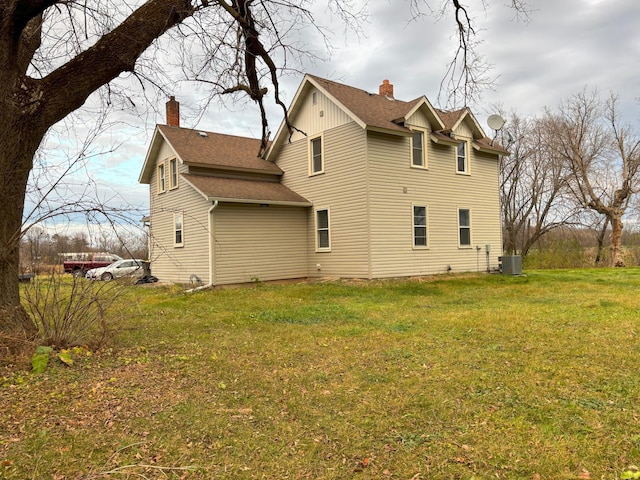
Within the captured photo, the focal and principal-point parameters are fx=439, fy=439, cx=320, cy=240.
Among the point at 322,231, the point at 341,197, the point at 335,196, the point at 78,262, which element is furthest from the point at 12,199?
the point at 322,231

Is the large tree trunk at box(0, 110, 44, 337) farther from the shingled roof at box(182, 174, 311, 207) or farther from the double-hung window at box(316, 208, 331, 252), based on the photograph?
the double-hung window at box(316, 208, 331, 252)

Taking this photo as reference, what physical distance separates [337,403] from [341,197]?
11.6m

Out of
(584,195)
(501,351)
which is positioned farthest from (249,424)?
(584,195)

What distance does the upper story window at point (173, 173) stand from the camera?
56.8 feet

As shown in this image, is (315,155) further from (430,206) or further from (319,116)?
(430,206)

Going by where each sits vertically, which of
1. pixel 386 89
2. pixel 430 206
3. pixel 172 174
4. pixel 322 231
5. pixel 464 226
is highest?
pixel 386 89

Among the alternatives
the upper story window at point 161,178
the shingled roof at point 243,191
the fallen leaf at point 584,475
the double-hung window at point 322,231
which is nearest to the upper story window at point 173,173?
the upper story window at point 161,178

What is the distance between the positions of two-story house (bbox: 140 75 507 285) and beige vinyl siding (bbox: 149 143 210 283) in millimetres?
69

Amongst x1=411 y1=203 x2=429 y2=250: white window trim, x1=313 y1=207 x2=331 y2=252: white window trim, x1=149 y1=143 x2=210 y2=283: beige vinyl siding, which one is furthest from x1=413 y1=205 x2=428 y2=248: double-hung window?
x1=149 y1=143 x2=210 y2=283: beige vinyl siding

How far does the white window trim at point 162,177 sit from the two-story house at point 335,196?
0.08 meters

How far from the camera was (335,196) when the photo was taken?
1549 centimetres

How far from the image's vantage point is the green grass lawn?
2945 mm

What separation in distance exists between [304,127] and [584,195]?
20074 mm

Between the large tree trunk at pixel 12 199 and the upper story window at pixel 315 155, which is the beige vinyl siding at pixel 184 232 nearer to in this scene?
the upper story window at pixel 315 155
